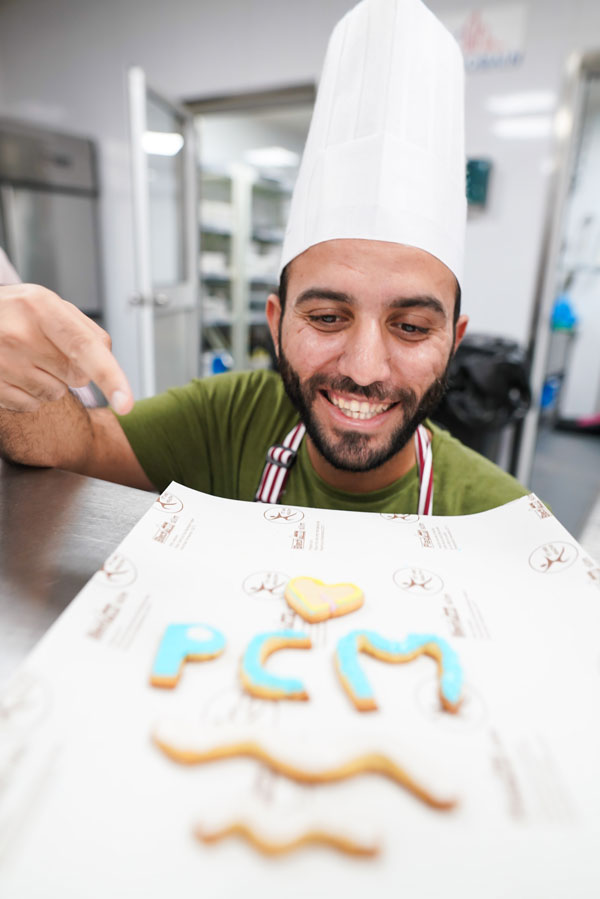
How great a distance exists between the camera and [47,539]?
1.85ft

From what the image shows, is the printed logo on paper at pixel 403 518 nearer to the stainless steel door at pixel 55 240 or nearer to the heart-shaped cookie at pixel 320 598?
the heart-shaped cookie at pixel 320 598

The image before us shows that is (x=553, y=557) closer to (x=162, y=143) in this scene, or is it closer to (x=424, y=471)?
(x=424, y=471)

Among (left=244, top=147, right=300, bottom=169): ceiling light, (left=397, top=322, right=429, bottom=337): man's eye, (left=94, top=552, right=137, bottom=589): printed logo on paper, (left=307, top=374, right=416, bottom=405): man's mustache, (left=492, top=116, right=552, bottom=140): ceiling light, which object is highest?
(left=244, top=147, right=300, bottom=169): ceiling light

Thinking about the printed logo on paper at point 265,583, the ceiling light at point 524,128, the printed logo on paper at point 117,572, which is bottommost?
the printed logo on paper at point 265,583

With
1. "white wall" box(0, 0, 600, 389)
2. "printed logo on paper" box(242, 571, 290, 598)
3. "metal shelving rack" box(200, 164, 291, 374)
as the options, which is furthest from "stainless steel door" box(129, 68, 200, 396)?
"printed logo on paper" box(242, 571, 290, 598)

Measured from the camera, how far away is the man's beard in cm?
82

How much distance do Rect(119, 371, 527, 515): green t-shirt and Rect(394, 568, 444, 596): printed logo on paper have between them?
385mm

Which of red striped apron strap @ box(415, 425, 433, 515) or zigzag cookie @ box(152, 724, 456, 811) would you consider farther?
red striped apron strap @ box(415, 425, 433, 515)

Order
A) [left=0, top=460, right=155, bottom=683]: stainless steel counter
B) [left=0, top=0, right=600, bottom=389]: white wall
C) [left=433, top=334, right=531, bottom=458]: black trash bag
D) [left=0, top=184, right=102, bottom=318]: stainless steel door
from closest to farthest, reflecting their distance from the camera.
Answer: [left=0, top=460, right=155, bottom=683]: stainless steel counter, [left=433, top=334, right=531, bottom=458]: black trash bag, [left=0, top=0, right=600, bottom=389]: white wall, [left=0, top=184, right=102, bottom=318]: stainless steel door

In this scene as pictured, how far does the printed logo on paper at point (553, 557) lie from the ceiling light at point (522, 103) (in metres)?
2.45

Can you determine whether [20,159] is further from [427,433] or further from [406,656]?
[406,656]

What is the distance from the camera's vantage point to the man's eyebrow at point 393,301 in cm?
74

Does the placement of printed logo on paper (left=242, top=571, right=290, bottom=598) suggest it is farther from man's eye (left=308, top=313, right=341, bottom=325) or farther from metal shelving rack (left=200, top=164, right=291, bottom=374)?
metal shelving rack (left=200, top=164, right=291, bottom=374)

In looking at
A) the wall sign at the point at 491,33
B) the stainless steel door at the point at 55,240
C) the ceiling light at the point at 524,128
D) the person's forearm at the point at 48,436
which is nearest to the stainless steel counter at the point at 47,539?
the person's forearm at the point at 48,436
